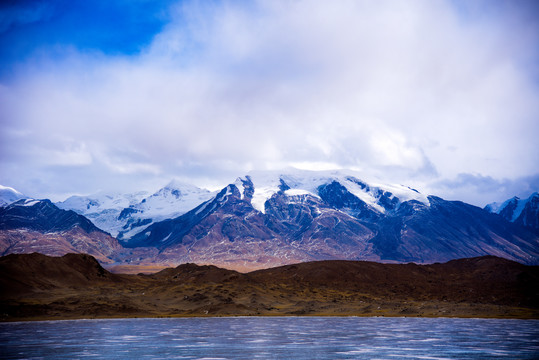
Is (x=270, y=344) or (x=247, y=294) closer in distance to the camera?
(x=270, y=344)

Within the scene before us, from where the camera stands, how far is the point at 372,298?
168500 millimetres

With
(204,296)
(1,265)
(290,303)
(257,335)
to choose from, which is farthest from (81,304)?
(257,335)

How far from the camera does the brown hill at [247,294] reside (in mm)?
127000

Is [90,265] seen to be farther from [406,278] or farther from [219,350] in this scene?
[219,350]

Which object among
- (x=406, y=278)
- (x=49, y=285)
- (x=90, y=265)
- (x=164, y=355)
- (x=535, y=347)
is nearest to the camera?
(x=164, y=355)

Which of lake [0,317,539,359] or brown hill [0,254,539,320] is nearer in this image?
lake [0,317,539,359]

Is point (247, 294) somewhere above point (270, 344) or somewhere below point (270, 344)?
above

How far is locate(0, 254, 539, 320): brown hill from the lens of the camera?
127000mm

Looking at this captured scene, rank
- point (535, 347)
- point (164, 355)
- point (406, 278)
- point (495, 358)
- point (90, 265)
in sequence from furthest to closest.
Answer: point (406, 278)
point (90, 265)
point (535, 347)
point (164, 355)
point (495, 358)

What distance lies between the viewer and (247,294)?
150125 millimetres

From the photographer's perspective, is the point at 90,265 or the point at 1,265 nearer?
the point at 1,265

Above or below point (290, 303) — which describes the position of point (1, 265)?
above

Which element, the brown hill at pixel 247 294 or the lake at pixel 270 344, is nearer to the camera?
the lake at pixel 270 344

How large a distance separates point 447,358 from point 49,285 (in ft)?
434
